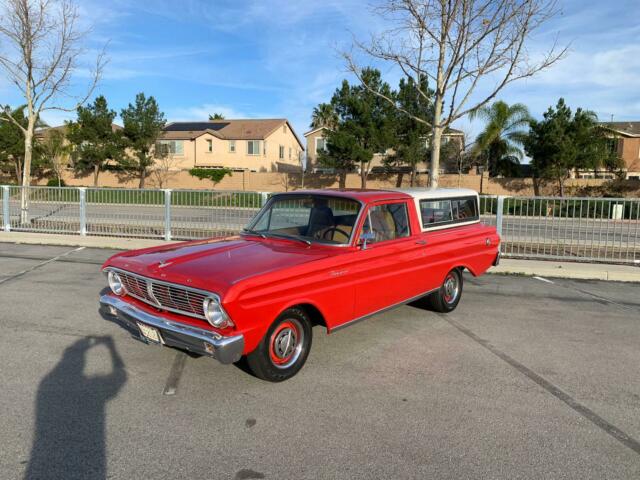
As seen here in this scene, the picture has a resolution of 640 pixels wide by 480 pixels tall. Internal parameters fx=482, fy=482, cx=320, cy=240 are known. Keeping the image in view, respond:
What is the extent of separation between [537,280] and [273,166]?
142 feet

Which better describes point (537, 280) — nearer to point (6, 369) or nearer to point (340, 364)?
point (340, 364)

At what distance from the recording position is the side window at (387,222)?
5089 mm

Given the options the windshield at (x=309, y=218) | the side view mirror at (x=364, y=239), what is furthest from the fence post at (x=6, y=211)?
the side view mirror at (x=364, y=239)

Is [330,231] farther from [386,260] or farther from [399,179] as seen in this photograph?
[399,179]

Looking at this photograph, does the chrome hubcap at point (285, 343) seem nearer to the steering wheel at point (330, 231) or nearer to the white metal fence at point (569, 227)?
the steering wheel at point (330, 231)

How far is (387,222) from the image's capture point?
534 centimetres

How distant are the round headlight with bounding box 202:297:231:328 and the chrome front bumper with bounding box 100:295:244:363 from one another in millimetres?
82

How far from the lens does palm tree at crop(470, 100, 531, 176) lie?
108 ft

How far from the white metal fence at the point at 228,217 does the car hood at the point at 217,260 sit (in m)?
6.33

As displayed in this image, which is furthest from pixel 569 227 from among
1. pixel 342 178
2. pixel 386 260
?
pixel 342 178

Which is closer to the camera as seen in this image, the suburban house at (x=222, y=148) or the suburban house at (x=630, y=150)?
the suburban house at (x=630, y=150)

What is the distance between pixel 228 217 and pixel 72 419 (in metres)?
8.30

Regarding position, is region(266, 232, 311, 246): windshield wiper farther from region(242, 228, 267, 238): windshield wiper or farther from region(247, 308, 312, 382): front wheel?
region(247, 308, 312, 382): front wheel

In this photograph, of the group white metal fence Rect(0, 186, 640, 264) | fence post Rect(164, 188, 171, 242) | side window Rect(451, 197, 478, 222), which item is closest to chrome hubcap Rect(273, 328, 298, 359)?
side window Rect(451, 197, 478, 222)
